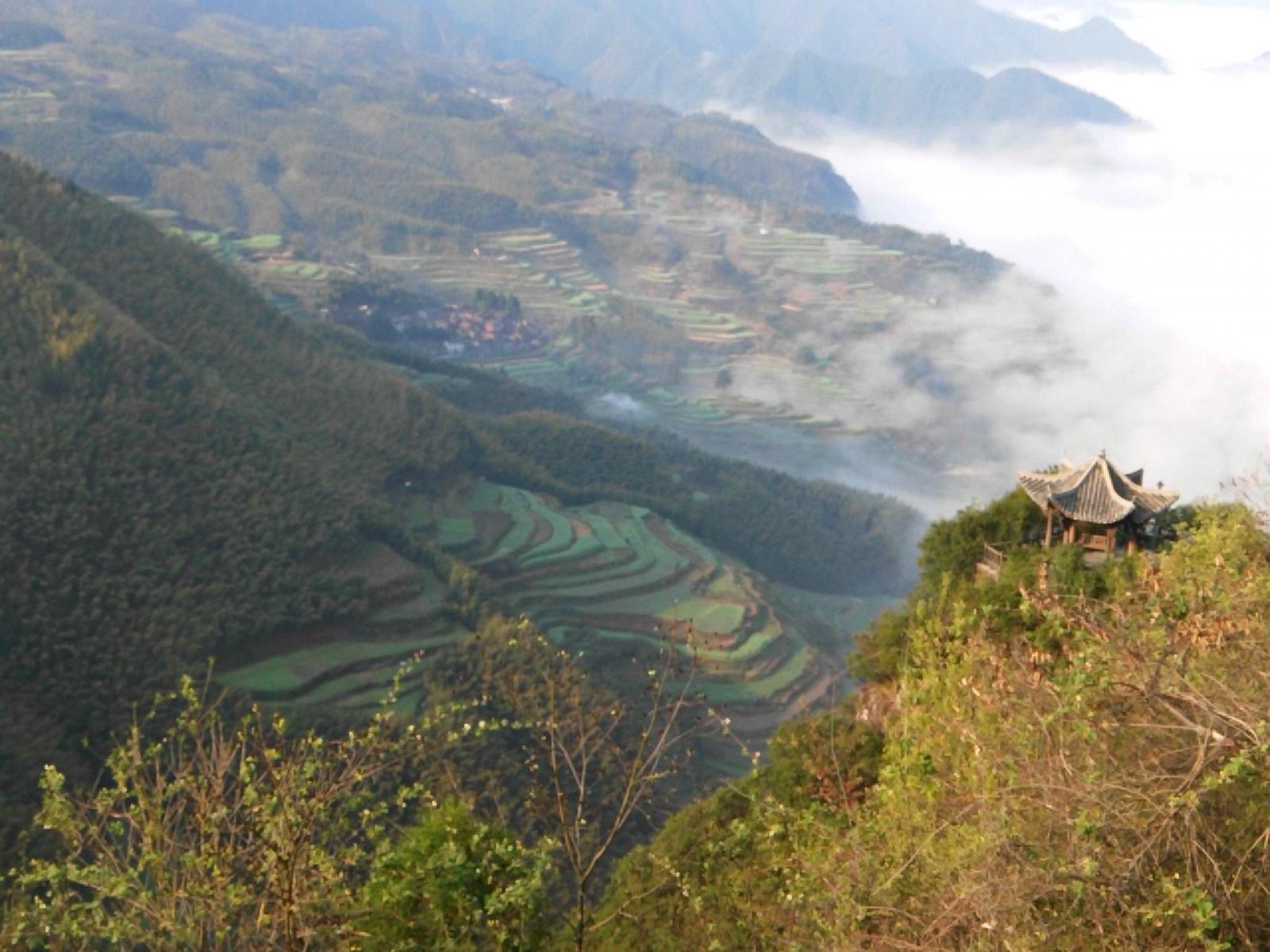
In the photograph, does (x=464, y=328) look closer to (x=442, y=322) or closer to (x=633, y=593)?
(x=442, y=322)

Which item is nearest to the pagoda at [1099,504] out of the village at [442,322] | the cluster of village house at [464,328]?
the village at [442,322]

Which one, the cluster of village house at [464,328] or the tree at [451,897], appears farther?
the cluster of village house at [464,328]

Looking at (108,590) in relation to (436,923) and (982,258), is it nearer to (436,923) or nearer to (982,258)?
(436,923)

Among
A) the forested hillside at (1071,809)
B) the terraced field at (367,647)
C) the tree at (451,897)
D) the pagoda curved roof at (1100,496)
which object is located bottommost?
the terraced field at (367,647)

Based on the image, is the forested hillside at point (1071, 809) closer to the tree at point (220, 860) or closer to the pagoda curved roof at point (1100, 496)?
the tree at point (220, 860)

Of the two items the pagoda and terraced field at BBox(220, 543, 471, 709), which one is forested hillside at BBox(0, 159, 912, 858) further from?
the pagoda

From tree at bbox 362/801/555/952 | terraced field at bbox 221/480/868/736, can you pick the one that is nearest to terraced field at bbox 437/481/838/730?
terraced field at bbox 221/480/868/736

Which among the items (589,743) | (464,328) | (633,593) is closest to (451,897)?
(589,743)
